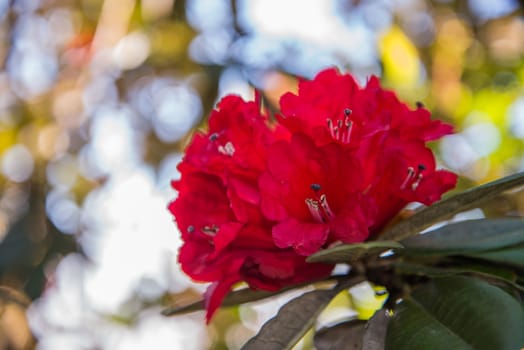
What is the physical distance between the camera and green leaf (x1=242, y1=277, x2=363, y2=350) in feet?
2.84

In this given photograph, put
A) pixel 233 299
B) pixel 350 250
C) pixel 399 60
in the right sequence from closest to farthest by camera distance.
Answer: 1. pixel 350 250
2. pixel 233 299
3. pixel 399 60

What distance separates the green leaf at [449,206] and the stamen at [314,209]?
0.10 metres

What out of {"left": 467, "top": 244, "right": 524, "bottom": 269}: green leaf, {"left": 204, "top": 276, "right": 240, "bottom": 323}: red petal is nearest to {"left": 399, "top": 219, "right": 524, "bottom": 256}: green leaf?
{"left": 467, "top": 244, "right": 524, "bottom": 269}: green leaf

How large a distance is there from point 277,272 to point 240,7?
1480mm

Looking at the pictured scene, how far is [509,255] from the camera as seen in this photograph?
3.00 ft

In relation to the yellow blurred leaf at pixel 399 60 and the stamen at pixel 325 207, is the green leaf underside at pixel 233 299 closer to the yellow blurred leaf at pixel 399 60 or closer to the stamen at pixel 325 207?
the stamen at pixel 325 207

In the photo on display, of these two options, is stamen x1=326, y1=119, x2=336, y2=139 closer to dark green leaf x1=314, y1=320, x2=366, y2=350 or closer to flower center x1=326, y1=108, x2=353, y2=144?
flower center x1=326, y1=108, x2=353, y2=144

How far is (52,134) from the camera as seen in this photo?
102 inches

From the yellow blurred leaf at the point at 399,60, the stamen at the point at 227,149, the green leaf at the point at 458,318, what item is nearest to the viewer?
the green leaf at the point at 458,318

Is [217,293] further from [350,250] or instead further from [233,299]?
[350,250]

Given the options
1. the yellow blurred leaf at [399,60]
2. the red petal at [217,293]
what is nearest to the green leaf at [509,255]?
the red petal at [217,293]

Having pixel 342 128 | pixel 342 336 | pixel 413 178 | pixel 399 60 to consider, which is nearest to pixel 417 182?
pixel 413 178

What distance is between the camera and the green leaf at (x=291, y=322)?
87cm

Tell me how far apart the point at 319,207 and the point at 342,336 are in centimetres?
17
